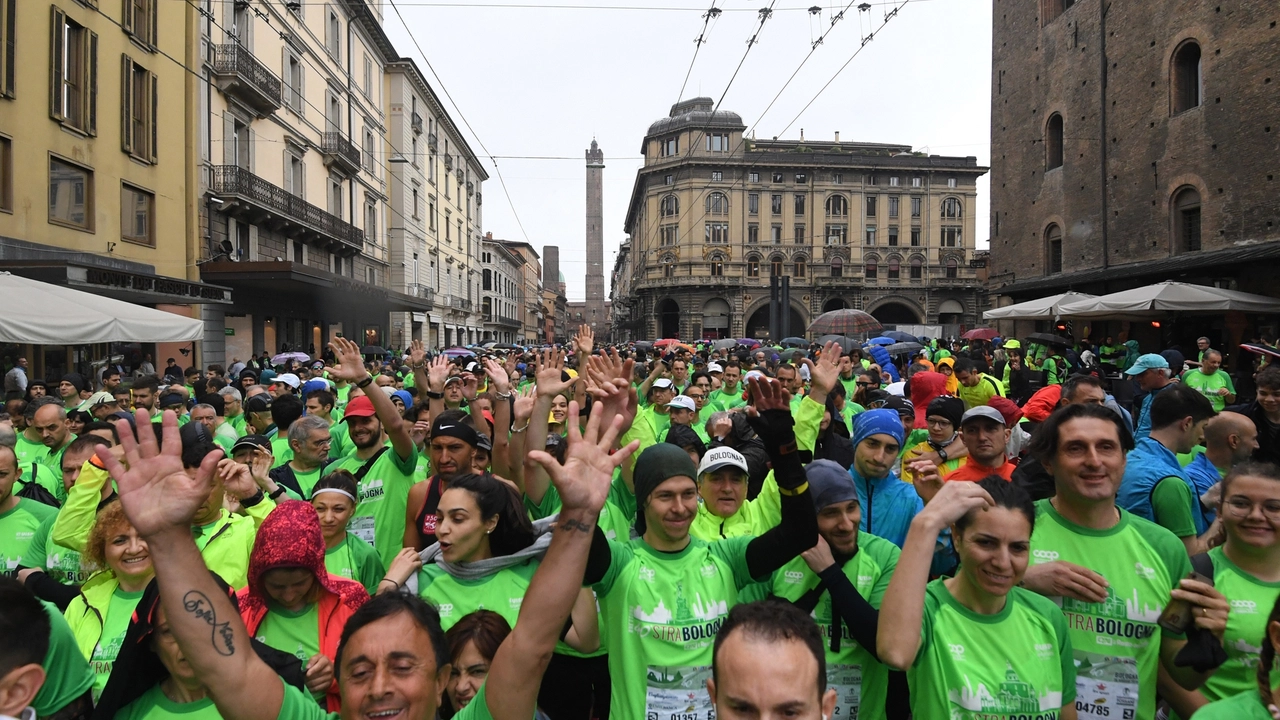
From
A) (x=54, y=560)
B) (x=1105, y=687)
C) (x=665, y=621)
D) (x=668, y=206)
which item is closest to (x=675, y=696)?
(x=665, y=621)

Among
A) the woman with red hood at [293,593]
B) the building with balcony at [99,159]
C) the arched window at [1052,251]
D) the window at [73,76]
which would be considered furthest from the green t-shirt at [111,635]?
the arched window at [1052,251]

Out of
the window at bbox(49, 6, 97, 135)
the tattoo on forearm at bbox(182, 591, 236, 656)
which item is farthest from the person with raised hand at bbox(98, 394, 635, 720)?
the window at bbox(49, 6, 97, 135)

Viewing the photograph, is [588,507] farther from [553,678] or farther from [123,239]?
[123,239]

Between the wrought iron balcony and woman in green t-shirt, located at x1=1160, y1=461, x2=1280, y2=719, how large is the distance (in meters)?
25.4

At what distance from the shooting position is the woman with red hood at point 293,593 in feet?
9.09

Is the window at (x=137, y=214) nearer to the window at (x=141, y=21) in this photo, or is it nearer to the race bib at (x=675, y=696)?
the window at (x=141, y=21)

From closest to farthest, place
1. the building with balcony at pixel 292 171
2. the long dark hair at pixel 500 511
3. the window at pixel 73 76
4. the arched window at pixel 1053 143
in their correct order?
the long dark hair at pixel 500 511 < the window at pixel 73 76 < the building with balcony at pixel 292 171 < the arched window at pixel 1053 143

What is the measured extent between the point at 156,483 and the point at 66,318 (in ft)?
31.4

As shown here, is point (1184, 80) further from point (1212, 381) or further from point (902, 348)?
point (1212, 381)

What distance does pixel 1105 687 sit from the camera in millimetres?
2791

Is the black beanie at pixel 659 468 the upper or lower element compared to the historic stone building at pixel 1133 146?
lower

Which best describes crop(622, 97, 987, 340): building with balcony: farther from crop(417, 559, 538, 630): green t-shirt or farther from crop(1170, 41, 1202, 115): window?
crop(417, 559, 538, 630): green t-shirt

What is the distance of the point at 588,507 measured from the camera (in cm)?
226

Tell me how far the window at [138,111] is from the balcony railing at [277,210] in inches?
97.6
